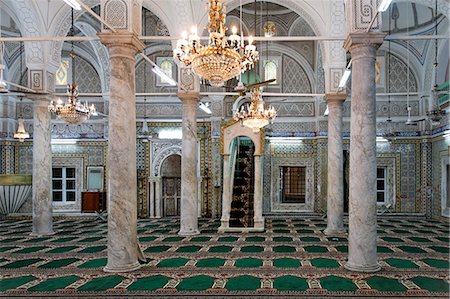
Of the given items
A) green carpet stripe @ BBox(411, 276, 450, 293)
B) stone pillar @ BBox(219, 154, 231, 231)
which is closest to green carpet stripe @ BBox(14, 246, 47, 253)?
stone pillar @ BBox(219, 154, 231, 231)

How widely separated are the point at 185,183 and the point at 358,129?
451cm

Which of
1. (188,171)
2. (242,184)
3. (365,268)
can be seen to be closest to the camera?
(365,268)

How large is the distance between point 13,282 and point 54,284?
0.61 metres

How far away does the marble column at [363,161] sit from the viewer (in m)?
5.55

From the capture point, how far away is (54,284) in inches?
201

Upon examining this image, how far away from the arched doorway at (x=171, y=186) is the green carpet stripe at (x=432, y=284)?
9.06 m

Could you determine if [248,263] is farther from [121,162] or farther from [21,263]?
[21,263]

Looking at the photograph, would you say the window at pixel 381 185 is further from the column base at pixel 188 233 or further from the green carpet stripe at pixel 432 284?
the green carpet stripe at pixel 432 284

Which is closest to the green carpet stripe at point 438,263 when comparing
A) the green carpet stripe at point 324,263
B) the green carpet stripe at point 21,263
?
the green carpet stripe at point 324,263

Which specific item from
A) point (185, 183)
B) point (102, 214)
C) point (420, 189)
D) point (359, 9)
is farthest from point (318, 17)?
point (102, 214)

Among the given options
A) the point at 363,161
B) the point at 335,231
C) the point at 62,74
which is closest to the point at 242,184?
the point at 335,231

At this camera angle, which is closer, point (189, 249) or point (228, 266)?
point (228, 266)

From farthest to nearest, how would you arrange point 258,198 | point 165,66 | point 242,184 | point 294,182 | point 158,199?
1. point 294,182
2. point 165,66
3. point 158,199
4. point 242,184
5. point 258,198

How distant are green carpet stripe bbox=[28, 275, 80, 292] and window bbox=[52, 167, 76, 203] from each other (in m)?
8.31
